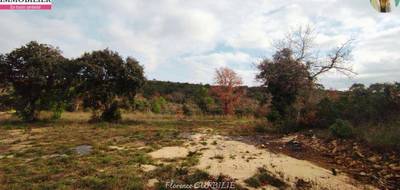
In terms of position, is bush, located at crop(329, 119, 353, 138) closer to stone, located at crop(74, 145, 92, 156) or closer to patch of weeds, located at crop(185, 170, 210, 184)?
patch of weeds, located at crop(185, 170, 210, 184)

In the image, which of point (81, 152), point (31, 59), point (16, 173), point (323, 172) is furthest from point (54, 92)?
point (323, 172)

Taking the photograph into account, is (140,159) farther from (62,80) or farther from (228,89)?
(228,89)

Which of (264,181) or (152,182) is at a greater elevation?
(152,182)

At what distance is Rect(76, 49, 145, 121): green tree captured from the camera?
58.4 feet

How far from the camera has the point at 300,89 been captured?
15914 mm

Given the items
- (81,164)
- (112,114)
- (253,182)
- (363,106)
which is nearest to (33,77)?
(112,114)

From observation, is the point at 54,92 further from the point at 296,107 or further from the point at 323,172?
the point at 323,172

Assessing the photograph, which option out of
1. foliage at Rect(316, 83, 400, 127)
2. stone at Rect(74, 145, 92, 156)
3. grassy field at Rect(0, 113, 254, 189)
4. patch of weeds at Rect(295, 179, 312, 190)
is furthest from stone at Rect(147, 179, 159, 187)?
foliage at Rect(316, 83, 400, 127)

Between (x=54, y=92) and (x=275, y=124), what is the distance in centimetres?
1318

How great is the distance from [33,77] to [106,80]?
4012 mm

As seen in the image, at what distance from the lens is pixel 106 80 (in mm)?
18297

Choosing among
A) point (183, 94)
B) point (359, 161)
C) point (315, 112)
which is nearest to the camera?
point (359, 161)

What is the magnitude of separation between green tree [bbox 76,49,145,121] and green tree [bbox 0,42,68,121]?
4.15ft

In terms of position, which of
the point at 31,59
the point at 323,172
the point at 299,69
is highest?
the point at 31,59
